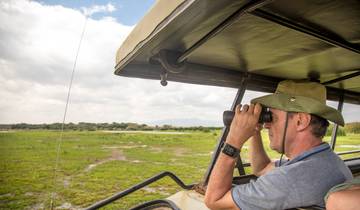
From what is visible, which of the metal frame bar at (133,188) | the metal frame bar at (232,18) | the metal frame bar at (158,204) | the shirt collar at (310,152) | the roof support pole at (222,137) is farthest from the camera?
the roof support pole at (222,137)

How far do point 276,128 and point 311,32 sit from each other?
558mm

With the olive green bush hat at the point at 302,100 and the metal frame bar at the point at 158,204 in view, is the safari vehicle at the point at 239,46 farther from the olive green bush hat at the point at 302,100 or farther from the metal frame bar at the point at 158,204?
the olive green bush hat at the point at 302,100

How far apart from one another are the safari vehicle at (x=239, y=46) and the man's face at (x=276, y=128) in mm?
450

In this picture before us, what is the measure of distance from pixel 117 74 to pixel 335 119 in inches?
54.9

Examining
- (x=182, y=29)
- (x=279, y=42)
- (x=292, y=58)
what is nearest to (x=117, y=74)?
(x=182, y=29)

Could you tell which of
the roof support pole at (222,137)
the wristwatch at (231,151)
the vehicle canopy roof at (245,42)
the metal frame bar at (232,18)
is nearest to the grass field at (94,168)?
the roof support pole at (222,137)

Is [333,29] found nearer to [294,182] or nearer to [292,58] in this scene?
[292,58]

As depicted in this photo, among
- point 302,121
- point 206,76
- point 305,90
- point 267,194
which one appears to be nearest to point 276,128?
point 302,121

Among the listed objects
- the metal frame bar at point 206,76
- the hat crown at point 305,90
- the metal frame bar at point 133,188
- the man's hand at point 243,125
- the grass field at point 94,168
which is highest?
the metal frame bar at point 206,76

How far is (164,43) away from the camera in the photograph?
1.65 meters

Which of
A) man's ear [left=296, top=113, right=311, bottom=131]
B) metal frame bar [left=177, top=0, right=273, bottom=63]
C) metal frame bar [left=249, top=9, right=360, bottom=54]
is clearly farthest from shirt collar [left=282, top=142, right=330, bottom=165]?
metal frame bar [left=177, top=0, right=273, bottom=63]

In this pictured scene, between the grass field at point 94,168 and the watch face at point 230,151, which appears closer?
the watch face at point 230,151

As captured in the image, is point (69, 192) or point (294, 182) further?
point (69, 192)

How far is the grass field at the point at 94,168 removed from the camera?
→ 2228 centimetres
